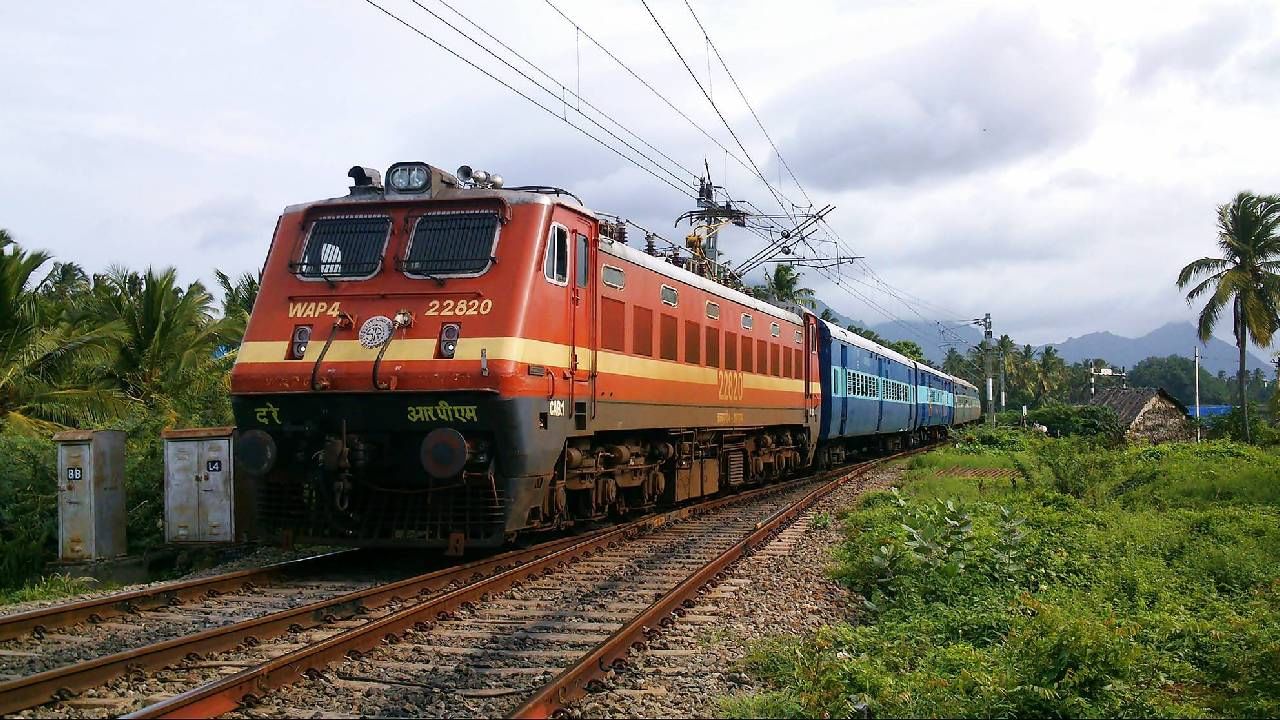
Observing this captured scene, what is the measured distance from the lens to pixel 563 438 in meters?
10.3

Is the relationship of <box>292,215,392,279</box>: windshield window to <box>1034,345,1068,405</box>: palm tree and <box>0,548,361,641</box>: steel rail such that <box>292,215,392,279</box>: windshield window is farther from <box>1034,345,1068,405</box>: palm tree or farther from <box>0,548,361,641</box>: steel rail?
<box>1034,345,1068,405</box>: palm tree

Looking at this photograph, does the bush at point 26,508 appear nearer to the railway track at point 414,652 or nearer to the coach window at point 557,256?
the railway track at point 414,652

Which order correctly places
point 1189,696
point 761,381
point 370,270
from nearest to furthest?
1. point 1189,696
2. point 370,270
3. point 761,381

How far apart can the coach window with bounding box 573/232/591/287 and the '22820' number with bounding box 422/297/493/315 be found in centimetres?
139

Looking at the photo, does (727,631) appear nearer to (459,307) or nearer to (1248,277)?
(459,307)

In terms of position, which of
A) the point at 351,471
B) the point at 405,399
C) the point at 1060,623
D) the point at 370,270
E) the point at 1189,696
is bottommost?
the point at 1189,696

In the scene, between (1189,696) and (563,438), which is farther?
(563,438)

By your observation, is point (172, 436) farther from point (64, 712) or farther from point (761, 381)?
point (761, 381)

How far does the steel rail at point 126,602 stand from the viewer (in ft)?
23.7

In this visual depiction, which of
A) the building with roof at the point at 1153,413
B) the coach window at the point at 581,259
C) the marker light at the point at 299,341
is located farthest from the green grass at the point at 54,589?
the building with roof at the point at 1153,413

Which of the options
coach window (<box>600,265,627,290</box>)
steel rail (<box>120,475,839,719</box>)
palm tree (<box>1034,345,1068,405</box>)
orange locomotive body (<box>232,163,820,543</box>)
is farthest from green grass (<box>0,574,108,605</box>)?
palm tree (<box>1034,345,1068,405</box>)

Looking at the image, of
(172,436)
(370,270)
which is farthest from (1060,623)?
(172,436)

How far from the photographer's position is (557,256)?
404 inches

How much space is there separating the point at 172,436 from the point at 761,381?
9.49 metres
